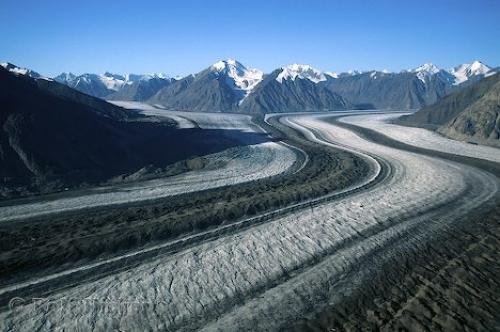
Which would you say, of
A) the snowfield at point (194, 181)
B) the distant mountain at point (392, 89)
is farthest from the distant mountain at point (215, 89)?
the snowfield at point (194, 181)

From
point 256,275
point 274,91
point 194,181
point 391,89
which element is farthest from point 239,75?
point 256,275

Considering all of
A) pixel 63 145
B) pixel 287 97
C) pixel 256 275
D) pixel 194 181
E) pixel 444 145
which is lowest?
pixel 287 97

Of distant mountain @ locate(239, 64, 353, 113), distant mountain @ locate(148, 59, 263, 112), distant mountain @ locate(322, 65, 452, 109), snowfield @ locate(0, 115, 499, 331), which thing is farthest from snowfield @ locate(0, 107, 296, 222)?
distant mountain @ locate(322, 65, 452, 109)

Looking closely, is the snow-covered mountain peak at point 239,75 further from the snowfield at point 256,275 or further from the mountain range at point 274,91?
the snowfield at point 256,275

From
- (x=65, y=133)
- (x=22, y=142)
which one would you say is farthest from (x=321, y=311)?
(x=65, y=133)

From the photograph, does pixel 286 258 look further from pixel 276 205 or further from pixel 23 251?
pixel 23 251

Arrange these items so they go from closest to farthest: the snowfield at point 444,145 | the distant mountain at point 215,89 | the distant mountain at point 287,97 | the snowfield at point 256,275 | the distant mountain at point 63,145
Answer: the snowfield at point 256,275
the distant mountain at point 63,145
the snowfield at point 444,145
the distant mountain at point 287,97
the distant mountain at point 215,89

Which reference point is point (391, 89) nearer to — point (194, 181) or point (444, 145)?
point (444, 145)
